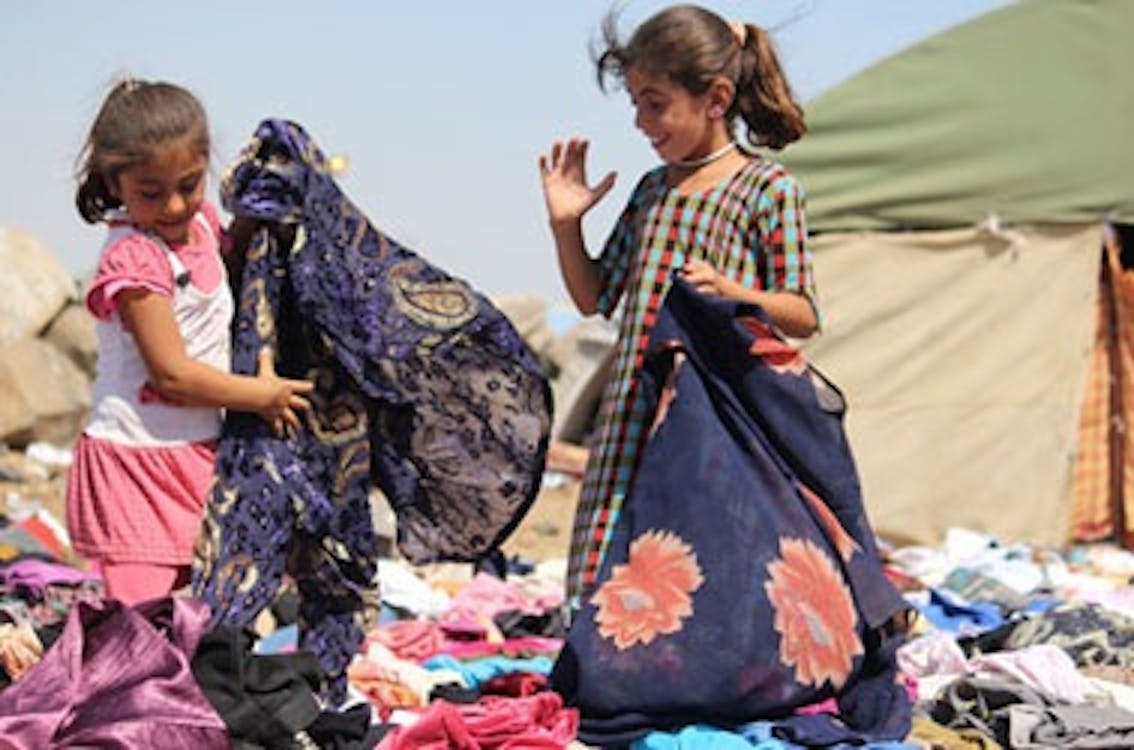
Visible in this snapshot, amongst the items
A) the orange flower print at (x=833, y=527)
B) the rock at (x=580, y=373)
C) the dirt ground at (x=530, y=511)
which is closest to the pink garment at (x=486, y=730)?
the orange flower print at (x=833, y=527)

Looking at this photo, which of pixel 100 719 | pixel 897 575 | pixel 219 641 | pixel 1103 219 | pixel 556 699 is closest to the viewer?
pixel 100 719

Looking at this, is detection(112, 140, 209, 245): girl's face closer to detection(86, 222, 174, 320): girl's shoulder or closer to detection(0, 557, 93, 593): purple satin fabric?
detection(86, 222, 174, 320): girl's shoulder

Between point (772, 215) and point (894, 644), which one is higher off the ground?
point (772, 215)

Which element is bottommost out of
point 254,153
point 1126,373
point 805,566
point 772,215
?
point 1126,373

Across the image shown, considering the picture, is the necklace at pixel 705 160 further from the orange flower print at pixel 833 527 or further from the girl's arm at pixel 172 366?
the girl's arm at pixel 172 366

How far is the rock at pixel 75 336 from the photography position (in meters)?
13.8

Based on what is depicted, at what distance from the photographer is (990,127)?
29.8 ft

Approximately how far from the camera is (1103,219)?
29.7ft

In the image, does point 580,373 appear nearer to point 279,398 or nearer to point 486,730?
point 279,398

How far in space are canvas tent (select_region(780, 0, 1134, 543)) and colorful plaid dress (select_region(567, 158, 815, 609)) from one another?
5379 millimetres

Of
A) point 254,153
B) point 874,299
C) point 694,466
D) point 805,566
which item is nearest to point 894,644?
point 805,566

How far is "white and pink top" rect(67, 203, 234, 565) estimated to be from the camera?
11.4 ft

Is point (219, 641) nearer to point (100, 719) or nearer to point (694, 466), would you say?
point (100, 719)

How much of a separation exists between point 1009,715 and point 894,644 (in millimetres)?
341
